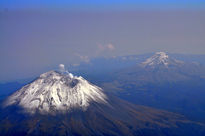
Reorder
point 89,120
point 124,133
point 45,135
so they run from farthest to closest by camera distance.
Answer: point 89,120, point 124,133, point 45,135

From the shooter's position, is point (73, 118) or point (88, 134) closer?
point (88, 134)

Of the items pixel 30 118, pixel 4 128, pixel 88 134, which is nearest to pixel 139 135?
pixel 88 134

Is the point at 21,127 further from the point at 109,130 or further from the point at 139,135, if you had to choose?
the point at 139,135

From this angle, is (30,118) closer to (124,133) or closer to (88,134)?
(88,134)

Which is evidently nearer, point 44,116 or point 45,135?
point 45,135

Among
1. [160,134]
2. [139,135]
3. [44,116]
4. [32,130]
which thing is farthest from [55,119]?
[160,134]

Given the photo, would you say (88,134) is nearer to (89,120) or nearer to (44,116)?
(89,120)

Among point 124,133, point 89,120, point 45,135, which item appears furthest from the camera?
point 89,120
